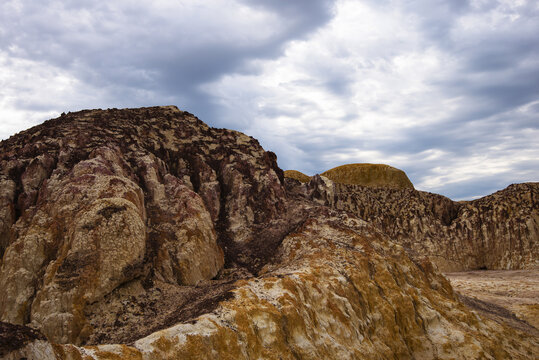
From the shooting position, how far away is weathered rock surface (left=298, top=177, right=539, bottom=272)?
6838cm

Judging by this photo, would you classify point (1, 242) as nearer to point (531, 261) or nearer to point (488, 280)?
point (488, 280)

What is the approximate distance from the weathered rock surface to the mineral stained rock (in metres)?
39.8

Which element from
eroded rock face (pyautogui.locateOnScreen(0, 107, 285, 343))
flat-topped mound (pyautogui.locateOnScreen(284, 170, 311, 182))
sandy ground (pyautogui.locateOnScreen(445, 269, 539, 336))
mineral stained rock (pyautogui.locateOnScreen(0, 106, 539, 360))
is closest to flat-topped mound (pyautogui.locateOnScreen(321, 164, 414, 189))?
flat-topped mound (pyautogui.locateOnScreen(284, 170, 311, 182))

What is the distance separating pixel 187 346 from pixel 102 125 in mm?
27591

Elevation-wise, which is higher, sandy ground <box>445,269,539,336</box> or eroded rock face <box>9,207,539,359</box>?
eroded rock face <box>9,207,539,359</box>

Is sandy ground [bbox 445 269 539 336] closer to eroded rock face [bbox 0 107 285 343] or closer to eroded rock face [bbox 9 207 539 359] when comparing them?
eroded rock face [bbox 9 207 539 359]

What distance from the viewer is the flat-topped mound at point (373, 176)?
422 ft

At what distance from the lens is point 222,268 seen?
26938 mm

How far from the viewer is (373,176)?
429ft

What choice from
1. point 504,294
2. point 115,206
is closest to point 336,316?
point 115,206

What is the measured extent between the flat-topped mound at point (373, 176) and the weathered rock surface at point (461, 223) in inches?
1652

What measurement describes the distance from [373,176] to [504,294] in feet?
283

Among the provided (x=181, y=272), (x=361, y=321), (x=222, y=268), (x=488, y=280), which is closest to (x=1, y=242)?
(x=181, y=272)

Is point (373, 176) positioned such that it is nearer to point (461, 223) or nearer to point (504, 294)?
point (461, 223)
